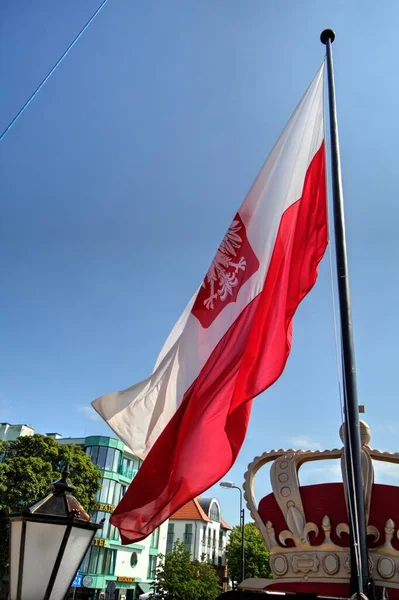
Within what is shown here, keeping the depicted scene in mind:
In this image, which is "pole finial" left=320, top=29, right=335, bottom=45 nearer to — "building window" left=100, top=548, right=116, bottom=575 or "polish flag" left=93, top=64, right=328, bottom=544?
"polish flag" left=93, top=64, right=328, bottom=544

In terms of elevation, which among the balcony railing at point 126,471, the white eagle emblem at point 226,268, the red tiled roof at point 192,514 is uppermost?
the balcony railing at point 126,471

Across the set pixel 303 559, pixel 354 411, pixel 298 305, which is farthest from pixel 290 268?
pixel 303 559

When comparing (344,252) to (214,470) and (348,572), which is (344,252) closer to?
(214,470)

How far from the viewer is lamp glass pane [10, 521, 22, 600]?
3.54 metres

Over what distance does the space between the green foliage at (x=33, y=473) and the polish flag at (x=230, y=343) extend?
22.8m

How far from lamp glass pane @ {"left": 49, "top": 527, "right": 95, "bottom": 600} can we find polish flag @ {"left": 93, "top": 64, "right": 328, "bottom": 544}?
1.07 meters

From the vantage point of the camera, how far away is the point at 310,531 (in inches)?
187

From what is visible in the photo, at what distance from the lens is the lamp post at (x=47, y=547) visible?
3.56m

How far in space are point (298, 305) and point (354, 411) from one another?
1183 mm

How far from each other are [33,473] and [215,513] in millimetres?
44226

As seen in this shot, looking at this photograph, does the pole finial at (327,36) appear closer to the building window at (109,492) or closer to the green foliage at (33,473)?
the green foliage at (33,473)

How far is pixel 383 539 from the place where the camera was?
14.4 feet

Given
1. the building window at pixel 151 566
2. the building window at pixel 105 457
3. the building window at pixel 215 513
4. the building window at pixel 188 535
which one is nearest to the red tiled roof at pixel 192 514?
the building window at pixel 188 535

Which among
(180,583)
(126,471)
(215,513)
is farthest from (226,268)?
(215,513)
